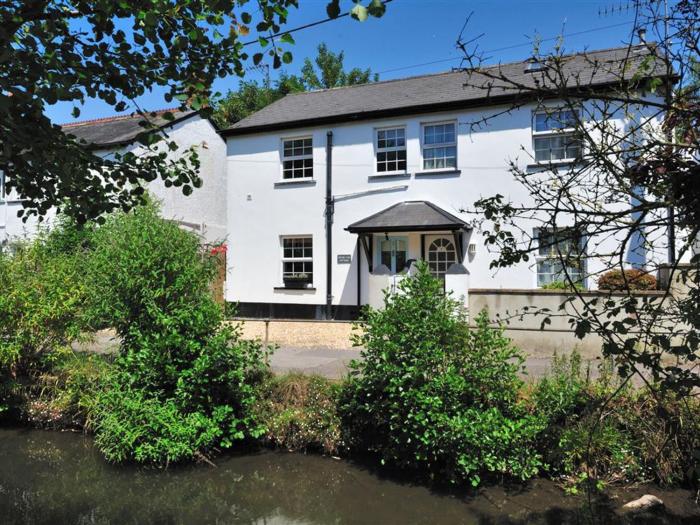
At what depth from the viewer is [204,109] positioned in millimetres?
3529

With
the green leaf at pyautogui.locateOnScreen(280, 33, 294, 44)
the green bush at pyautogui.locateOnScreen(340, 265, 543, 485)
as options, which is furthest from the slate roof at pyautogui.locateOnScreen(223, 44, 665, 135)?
the green leaf at pyautogui.locateOnScreen(280, 33, 294, 44)

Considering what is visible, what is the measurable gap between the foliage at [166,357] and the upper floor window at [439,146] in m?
8.74

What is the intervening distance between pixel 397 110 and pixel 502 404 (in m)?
10.4

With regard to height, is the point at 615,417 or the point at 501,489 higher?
the point at 615,417

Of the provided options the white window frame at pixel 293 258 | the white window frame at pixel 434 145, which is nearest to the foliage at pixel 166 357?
the white window frame at pixel 293 258

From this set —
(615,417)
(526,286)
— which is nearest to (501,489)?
(615,417)

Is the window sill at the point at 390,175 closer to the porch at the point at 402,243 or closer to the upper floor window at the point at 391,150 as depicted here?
the upper floor window at the point at 391,150

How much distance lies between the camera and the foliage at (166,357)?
609cm

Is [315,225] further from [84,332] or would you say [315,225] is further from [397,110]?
[84,332]

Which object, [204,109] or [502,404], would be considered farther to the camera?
[502,404]

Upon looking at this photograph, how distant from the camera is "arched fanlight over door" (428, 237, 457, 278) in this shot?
14.0 meters

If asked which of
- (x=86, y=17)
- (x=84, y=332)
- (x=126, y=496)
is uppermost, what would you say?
(x=86, y=17)

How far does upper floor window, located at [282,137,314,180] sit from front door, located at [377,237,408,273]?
122 inches

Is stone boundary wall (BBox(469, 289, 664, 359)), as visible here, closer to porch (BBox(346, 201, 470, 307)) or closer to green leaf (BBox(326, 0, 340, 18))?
porch (BBox(346, 201, 470, 307))
